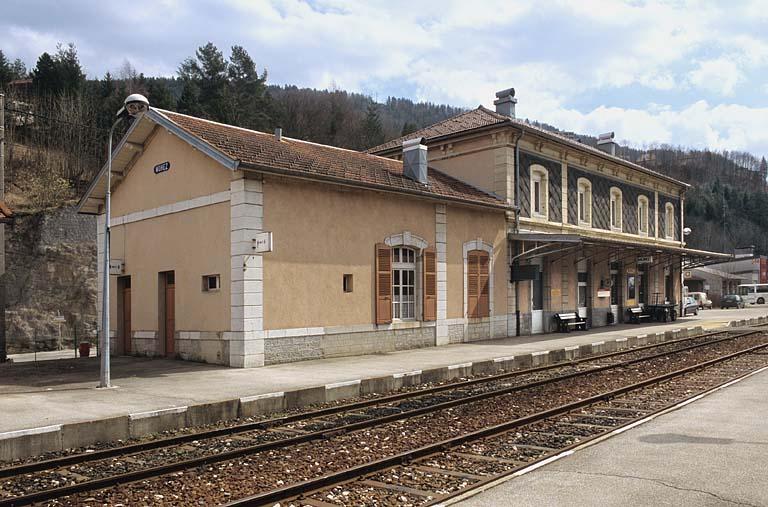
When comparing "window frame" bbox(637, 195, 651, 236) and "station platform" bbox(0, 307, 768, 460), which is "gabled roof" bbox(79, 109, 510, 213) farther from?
"window frame" bbox(637, 195, 651, 236)

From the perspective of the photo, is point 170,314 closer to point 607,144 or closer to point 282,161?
point 282,161

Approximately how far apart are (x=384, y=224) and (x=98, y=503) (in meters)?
11.9

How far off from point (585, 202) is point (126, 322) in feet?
57.3

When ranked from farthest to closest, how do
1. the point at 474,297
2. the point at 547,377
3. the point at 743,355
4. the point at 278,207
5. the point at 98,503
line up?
1. the point at 474,297
2. the point at 743,355
3. the point at 278,207
4. the point at 547,377
5. the point at 98,503

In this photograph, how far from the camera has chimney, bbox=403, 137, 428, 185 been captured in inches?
750

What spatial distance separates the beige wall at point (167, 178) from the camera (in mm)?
14867

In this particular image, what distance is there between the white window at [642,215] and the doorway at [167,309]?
72.5ft

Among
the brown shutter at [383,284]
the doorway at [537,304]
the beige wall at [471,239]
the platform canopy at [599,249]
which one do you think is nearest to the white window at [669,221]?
the platform canopy at [599,249]

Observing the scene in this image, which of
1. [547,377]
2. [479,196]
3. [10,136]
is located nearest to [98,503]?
[547,377]

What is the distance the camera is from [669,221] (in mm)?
34219

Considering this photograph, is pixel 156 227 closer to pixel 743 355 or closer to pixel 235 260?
pixel 235 260

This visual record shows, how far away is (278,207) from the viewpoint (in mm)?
14328

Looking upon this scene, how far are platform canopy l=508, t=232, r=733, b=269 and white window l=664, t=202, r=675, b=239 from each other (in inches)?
64.5

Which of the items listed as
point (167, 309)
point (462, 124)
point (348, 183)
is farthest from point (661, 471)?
point (462, 124)
